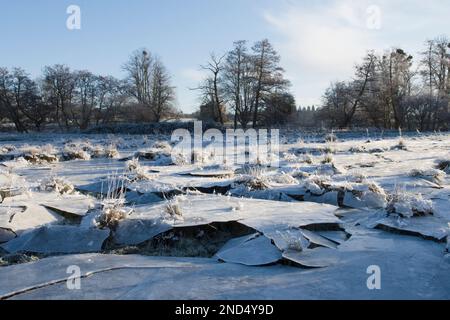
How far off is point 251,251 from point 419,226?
66.3 inches

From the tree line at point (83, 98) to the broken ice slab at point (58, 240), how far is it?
3164 cm

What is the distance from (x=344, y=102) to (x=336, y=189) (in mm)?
28191

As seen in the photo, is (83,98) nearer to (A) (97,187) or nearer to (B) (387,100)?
(B) (387,100)

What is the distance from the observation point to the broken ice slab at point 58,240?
14.3 feet

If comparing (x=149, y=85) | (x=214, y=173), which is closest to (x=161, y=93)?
(x=149, y=85)

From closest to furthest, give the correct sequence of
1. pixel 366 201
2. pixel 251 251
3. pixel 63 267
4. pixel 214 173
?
pixel 63 267
pixel 251 251
pixel 366 201
pixel 214 173

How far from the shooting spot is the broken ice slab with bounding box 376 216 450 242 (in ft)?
13.4

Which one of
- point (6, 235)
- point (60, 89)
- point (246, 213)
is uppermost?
point (60, 89)

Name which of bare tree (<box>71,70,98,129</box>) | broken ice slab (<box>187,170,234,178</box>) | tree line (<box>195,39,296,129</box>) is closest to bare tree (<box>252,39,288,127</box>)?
tree line (<box>195,39,296,129</box>)

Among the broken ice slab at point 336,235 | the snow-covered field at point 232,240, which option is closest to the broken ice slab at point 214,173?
the snow-covered field at point 232,240

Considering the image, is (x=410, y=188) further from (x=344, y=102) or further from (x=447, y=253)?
(x=344, y=102)

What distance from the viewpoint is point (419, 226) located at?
4383 millimetres

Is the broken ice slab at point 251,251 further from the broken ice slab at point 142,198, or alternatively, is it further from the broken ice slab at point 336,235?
the broken ice slab at point 142,198

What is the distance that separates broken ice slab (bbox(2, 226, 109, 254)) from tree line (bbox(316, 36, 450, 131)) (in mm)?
28084
